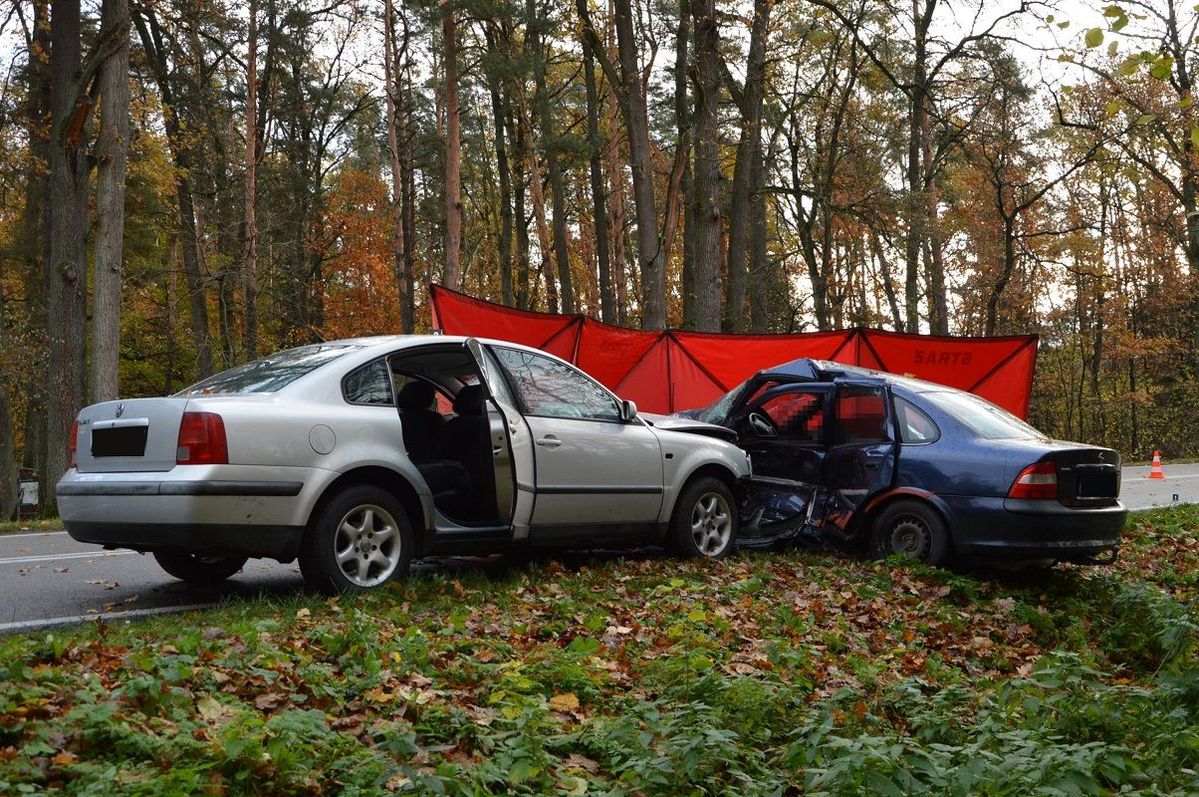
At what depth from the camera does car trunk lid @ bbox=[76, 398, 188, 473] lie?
611cm

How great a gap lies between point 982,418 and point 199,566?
650 cm

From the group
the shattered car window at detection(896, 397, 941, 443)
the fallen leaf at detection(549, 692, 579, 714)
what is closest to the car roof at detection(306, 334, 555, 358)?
the fallen leaf at detection(549, 692, 579, 714)

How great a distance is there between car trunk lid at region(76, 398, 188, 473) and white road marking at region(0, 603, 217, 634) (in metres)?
0.87

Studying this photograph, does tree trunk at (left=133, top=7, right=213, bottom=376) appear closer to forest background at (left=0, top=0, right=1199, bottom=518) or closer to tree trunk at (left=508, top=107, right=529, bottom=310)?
forest background at (left=0, top=0, right=1199, bottom=518)

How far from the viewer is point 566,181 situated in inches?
1502

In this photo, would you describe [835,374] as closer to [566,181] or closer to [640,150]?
[640,150]

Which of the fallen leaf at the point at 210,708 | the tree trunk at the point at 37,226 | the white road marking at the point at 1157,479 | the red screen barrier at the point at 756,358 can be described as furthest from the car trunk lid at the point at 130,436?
the white road marking at the point at 1157,479

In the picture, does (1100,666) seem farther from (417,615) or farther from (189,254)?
(189,254)

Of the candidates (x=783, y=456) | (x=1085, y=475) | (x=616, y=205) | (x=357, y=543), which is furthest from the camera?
(x=616, y=205)

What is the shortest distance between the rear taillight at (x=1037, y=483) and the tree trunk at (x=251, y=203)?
20.6 m

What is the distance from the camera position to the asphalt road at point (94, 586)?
6449 millimetres

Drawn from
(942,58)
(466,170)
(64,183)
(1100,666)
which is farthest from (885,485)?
(466,170)

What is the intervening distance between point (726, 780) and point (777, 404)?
600 centimetres

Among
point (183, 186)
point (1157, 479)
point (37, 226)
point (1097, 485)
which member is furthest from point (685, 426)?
point (37, 226)
